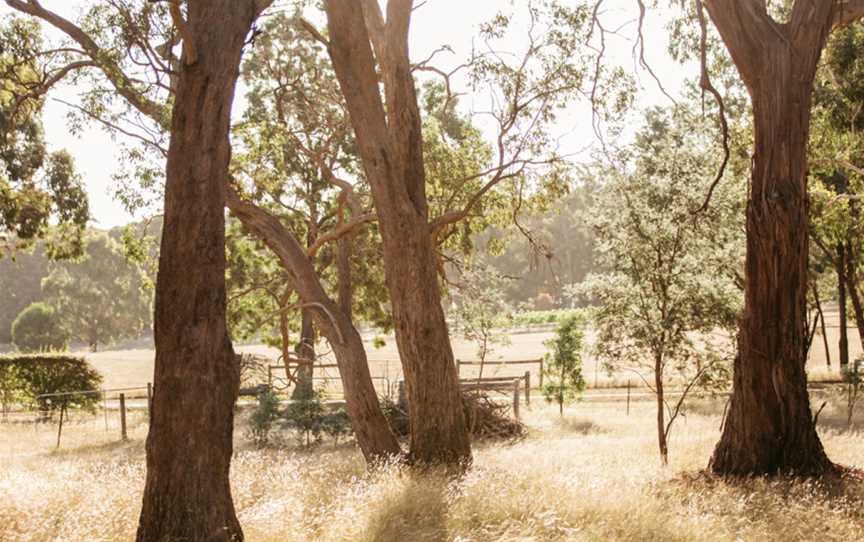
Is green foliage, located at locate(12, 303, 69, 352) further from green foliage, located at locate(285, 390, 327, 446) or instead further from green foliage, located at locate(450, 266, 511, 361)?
green foliage, located at locate(450, 266, 511, 361)

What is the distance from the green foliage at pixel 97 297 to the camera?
252 ft

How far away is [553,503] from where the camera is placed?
779 cm

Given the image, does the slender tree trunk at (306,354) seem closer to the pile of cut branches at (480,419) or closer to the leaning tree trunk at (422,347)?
the pile of cut branches at (480,419)

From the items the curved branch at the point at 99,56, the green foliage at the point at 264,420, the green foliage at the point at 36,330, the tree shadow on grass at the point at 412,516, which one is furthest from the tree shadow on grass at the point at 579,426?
the green foliage at the point at 36,330

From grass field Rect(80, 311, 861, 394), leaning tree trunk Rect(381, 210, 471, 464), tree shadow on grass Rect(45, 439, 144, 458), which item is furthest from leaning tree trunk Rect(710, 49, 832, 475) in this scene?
grass field Rect(80, 311, 861, 394)

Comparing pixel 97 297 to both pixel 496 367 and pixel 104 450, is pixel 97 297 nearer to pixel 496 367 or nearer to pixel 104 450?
pixel 496 367

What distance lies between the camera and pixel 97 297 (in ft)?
258

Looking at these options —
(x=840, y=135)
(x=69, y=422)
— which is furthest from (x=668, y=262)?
(x=69, y=422)

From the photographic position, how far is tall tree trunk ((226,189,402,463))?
500 inches

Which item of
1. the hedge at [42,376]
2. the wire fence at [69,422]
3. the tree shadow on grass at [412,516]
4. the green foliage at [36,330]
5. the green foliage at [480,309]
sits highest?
the green foliage at [36,330]

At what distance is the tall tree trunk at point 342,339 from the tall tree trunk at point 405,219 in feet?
3.40

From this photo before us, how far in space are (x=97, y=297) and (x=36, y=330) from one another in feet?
35.9

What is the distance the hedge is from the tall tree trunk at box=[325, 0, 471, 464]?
21.4 metres

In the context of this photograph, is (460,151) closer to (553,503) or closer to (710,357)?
(710,357)
